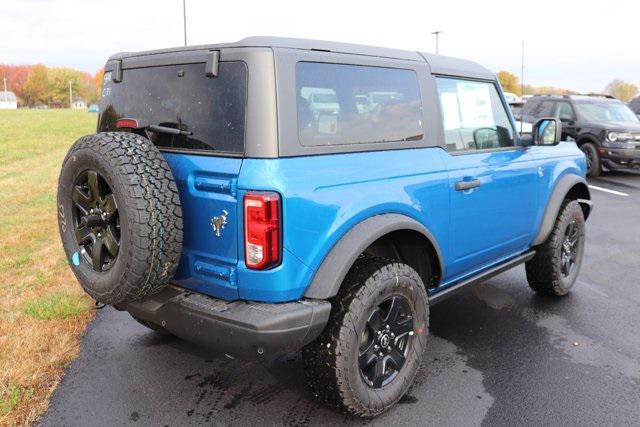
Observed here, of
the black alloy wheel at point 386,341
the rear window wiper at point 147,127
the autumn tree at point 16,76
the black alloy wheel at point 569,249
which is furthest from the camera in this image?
the autumn tree at point 16,76

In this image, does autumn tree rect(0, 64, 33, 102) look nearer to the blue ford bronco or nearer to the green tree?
the green tree

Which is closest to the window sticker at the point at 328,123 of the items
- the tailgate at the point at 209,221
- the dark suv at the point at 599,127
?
the tailgate at the point at 209,221

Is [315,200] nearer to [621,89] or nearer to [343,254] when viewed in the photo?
[343,254]

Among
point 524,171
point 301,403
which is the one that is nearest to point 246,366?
point 301,403

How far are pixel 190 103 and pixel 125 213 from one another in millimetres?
663

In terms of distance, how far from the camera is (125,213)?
2512mm

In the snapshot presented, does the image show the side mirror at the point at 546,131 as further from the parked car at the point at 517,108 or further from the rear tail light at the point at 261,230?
the parked car at the point at 517,108

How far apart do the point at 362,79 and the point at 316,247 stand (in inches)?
39.4

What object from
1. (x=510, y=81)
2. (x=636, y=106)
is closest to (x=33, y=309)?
(x=636, y=106)

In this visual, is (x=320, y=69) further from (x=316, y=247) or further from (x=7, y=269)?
(x=7, y=269)

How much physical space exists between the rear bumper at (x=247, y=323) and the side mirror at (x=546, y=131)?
2.40 meters

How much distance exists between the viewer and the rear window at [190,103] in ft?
8.64

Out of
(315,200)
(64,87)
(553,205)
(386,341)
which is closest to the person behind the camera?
(315,200)

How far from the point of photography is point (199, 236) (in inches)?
107
